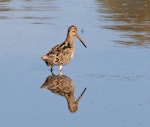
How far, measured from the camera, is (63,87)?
12.0 meters

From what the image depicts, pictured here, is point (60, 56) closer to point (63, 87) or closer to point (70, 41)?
point (70, 41)

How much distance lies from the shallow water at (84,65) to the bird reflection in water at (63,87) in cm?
10

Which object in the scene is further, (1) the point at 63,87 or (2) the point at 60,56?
(2) the point at 60,56

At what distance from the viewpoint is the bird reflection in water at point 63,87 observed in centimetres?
1085

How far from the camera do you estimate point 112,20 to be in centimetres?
2012

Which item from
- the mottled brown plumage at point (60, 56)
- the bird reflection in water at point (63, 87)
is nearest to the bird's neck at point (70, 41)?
the mottled brown plumage at point (60, 56)

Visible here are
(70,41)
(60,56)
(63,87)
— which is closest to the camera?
(63,87)

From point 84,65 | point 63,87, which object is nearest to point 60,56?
point 84,65

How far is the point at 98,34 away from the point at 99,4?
6.68m

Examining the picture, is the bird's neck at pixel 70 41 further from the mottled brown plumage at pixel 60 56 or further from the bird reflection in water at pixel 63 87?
the bird reflection in water at pixel 63 87

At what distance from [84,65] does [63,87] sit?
1.82 m

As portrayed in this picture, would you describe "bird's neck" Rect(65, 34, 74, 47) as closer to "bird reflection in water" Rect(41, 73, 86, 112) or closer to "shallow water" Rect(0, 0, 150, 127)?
"shallow water" Rect(0, 0, 150, 127)

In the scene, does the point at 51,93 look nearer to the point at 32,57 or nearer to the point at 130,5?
the point at 32,57

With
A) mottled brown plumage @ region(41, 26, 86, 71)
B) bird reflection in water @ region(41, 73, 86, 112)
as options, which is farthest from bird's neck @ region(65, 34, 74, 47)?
bird reflection in water @ region(41, 73, 86, 112)
